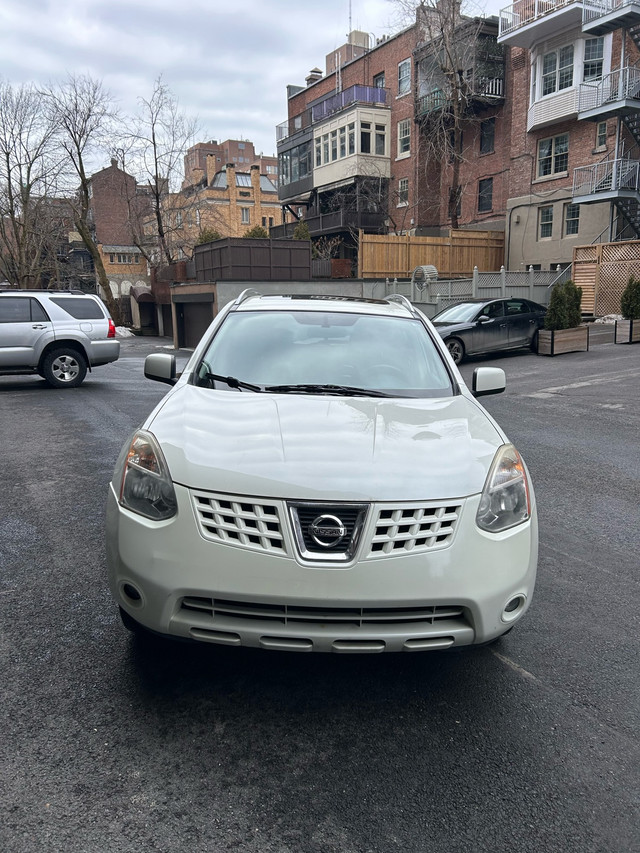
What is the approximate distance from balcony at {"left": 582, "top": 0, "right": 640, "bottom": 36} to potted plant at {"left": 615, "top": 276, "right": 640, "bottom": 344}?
12153mm

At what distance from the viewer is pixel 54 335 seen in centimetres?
1258

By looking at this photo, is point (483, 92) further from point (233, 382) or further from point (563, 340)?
point (233, 382)

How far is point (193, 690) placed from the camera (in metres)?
2.82

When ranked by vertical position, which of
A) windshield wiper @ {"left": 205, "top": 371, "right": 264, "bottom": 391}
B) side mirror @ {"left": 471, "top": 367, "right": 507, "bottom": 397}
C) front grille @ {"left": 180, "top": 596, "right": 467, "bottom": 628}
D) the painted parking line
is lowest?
the painted parking line

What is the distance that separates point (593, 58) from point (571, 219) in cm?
606

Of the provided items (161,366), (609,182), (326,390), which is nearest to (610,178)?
(609,182)

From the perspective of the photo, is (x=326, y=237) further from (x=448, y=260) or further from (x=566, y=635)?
(x=566, y=635)

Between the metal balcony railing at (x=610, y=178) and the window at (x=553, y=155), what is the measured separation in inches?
96.4

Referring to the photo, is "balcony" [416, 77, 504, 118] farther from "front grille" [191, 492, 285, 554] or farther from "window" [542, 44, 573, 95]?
"front grille" [191, 492, 285, 554]

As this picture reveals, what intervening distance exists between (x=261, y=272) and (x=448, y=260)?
8660mm

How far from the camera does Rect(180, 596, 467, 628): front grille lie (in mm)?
2428

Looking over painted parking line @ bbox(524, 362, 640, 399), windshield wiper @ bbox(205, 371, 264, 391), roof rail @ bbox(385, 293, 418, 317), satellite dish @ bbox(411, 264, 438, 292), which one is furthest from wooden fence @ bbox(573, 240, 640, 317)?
windshield wiper @ bbox(205, 371, 264, 391)

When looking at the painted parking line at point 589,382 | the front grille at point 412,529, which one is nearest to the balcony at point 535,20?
the painted parking line at point 589,382

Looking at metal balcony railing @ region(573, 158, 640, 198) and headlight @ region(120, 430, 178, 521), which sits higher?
metal balcony railing @ region(573, 158, 640, 198)
